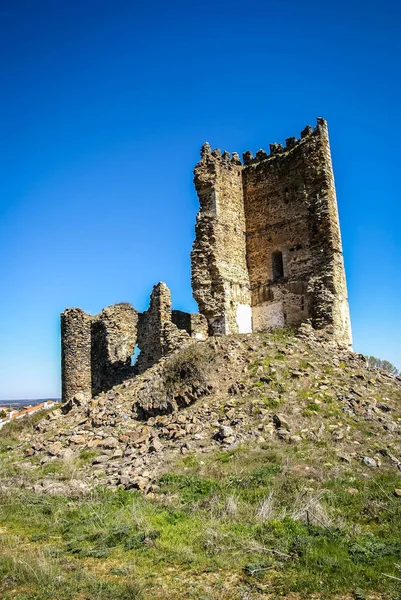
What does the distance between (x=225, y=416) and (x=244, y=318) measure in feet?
26.3

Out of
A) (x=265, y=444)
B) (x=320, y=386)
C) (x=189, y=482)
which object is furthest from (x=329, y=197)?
(x=189, y=482)

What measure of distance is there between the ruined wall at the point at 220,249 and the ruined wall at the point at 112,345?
Result: 533 centimetres

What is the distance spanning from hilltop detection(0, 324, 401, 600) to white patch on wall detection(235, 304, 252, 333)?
9.74ft

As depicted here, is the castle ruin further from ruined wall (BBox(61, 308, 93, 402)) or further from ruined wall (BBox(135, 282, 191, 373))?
ruined wall (BBox(61, 308, 93, 402))

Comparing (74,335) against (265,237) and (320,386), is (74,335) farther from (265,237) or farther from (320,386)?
(320,386)

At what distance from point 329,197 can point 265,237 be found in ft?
10.5

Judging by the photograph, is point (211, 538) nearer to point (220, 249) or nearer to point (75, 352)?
point (220, 249)

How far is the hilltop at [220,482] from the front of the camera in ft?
18.5

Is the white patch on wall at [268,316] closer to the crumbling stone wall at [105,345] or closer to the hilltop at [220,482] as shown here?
the hilltop at [220,482]

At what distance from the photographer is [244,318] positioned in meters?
19.4

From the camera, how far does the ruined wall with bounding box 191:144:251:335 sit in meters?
18.6

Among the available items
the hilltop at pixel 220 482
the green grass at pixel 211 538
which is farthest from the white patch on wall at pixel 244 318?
the green grass at pixel 211 538

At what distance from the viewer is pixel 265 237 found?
65.6 feet

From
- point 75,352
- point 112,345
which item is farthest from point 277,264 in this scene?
point 75,352
